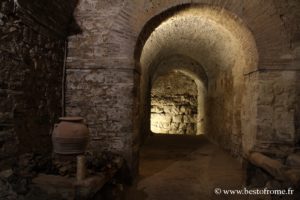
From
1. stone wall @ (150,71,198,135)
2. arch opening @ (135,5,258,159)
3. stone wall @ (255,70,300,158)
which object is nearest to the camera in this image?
stone wall @ (255,70,300,158)

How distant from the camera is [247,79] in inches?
214

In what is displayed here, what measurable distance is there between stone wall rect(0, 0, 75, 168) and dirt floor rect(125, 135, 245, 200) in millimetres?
1760

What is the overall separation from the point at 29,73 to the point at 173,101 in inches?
372

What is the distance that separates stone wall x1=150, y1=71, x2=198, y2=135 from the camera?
42.7ft

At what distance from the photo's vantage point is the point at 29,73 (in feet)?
13.2

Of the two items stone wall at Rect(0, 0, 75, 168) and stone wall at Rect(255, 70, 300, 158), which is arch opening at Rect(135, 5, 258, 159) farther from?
stone wall at Rect(0, 0, 75, 168)

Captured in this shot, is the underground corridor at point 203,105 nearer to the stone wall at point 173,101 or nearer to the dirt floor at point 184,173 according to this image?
the dirt floor at point 184,173

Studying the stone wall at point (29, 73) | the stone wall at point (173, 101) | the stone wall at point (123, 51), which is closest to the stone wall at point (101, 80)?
the stone wall at point (123, 51)

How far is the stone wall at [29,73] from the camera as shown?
3.52 meters

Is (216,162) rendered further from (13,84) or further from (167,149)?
(13,84)

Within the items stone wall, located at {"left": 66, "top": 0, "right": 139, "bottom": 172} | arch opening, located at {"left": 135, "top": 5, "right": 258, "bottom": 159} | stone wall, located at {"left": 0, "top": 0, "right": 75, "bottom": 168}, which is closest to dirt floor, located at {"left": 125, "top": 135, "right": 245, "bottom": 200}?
arch opening, located at {"left": 135, "top": 5, "right": 258, "bottom": 159}

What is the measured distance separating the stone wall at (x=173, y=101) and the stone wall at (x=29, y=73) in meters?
8.27

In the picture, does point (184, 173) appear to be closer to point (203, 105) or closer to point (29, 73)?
point (29, 73)

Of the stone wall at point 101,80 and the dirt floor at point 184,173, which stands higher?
the stone wall at point 101,80
